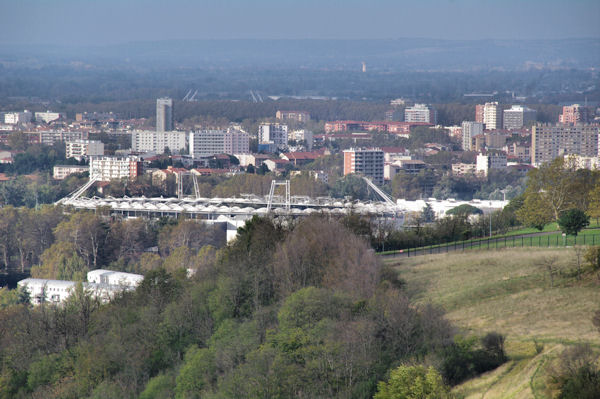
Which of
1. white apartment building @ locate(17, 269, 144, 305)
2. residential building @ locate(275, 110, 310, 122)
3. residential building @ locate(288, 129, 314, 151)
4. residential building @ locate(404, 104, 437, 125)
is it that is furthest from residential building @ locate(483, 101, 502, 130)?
white apartment building @ locate(17, 269, 144, 305)

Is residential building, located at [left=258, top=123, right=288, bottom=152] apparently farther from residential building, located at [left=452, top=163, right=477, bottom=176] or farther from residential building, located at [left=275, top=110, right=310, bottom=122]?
residential building, located at [left=452, top=163, right=477, bottom=176]

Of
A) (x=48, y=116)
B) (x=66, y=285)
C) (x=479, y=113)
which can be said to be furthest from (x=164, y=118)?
(x=66, y=285)

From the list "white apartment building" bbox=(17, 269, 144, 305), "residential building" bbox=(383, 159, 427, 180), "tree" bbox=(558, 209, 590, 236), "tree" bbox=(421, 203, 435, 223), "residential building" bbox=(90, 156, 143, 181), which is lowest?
"white apartment building" bbox=(17, 269, 144, 305)

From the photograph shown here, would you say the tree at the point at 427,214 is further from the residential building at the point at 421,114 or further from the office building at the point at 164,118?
the residential building at the point at 421,114

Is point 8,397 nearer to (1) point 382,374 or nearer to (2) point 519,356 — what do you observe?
(1) point 382,374

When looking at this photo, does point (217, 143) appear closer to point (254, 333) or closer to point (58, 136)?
point (58, 136)
